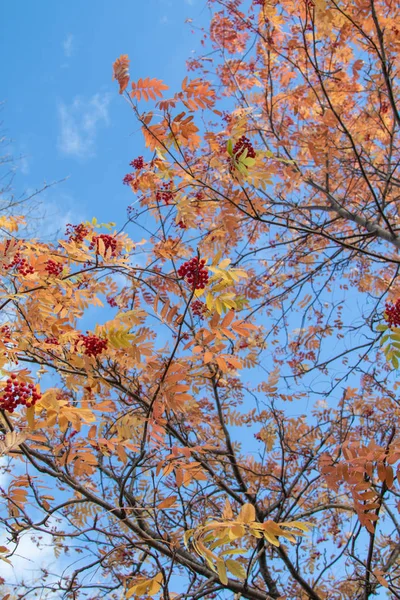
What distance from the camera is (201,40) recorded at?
6582mm

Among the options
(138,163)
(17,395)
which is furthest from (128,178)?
(17,395)

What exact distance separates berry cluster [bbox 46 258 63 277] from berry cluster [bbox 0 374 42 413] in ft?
4.30

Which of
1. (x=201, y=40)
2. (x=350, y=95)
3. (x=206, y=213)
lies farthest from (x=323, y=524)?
(x=201, y=40)

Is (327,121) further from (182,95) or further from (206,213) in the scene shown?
(182,95)

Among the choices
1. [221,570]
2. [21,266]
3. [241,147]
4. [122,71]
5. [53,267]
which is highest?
[122,71]

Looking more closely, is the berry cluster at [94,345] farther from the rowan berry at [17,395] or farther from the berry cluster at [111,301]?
the berry cluster at [111,301]

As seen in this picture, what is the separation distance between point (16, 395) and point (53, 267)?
141 centimetres

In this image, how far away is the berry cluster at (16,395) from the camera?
5.81 feet

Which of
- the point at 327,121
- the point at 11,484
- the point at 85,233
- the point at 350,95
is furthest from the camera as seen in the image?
the point at 350,95

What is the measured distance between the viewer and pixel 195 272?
1970 millimetres

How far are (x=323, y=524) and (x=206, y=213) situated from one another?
157 inches

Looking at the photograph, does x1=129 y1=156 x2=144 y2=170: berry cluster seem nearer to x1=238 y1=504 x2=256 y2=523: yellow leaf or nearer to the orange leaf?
the orange leaf

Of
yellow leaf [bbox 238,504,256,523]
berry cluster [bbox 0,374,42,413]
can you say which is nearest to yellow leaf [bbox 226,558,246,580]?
yellow leaf [bbox 238,504,256,523]

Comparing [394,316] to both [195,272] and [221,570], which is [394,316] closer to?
[195,272]
